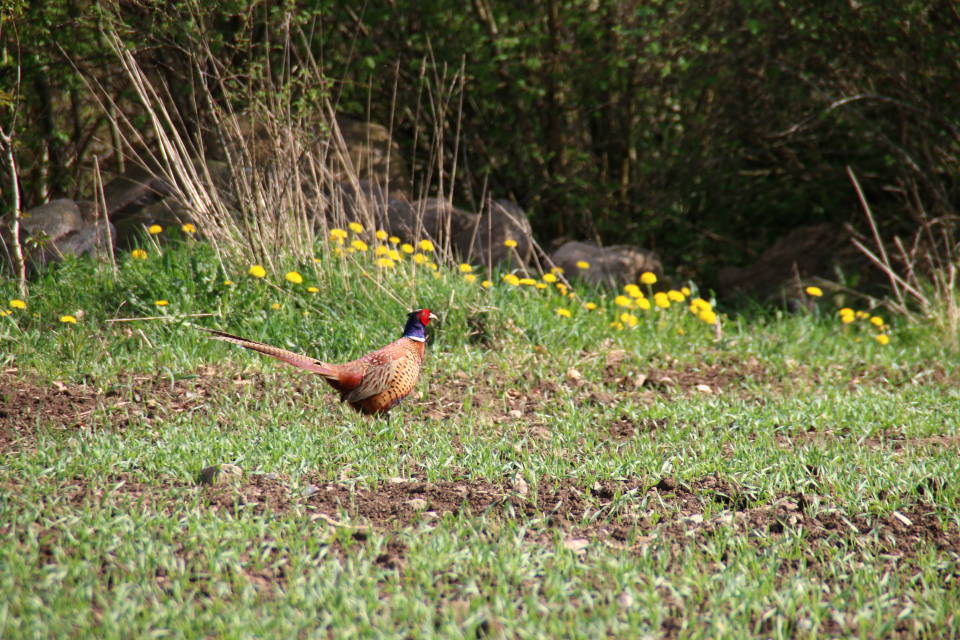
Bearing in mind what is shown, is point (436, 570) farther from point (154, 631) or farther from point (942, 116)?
point (942, 116)

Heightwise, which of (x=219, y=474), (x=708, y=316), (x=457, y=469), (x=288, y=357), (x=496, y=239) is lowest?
(x=496, y=239)

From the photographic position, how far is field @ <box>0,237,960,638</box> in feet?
6.66

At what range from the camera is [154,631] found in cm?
182

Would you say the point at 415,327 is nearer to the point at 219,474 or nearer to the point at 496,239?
the point at 219,474

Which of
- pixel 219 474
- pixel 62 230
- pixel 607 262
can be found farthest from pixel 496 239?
pixel 219 474

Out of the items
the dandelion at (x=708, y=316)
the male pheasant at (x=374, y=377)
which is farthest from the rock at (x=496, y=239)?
the male pheasant at (x=374, y=377)

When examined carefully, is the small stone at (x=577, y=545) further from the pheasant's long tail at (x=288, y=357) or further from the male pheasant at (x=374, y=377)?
the pheasant's long tail at (x=288, y=357)

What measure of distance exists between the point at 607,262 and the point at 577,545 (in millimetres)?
5542

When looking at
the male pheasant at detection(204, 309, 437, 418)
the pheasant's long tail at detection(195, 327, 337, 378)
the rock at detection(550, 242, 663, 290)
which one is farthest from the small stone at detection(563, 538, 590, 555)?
the rock at detection(550, 242, 663, 290)

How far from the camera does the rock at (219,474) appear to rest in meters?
2.82

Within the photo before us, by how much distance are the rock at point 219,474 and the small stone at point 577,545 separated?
1.26 m

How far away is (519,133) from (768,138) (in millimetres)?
2803

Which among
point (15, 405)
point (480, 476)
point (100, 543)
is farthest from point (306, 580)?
point (15, 405)

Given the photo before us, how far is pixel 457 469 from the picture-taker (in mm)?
3125
